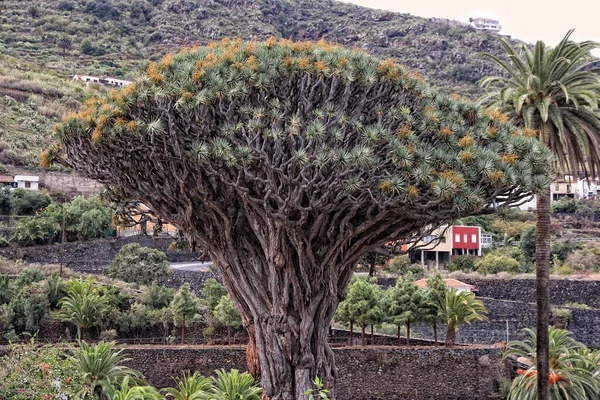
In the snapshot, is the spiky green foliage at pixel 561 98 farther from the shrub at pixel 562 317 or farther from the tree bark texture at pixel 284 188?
the shrub at pixel 562 317

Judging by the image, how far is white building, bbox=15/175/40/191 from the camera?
4334 cm

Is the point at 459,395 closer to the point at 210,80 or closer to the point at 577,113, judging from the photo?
the point at 577,113

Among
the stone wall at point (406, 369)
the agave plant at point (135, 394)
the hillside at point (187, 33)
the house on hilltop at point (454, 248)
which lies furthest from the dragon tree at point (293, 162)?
the hillside at point (187, 33)

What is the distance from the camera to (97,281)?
2800cm

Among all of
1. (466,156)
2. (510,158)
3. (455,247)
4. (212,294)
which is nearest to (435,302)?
(212,294)

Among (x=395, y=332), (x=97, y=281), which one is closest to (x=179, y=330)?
(x=97, y=281)

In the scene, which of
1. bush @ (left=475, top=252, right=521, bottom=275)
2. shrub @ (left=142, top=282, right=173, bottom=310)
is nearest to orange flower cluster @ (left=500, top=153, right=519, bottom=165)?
shrub @ (left=142, top=282, right=173, bottom=310)

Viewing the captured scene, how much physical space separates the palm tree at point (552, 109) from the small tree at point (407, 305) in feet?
30.3

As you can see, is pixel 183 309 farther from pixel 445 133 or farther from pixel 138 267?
pixel 445 133

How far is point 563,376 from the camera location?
54.0 feet

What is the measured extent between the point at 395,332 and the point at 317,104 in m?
16.3

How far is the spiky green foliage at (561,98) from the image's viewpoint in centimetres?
1291

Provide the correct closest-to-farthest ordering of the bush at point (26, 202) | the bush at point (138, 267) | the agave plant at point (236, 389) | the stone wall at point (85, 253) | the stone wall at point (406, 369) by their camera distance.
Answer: the agave plant at point (236, 389) < the stone wall at point (406, 369) < the bush at point (138, 267) < the stone wall at point (85, 253) < the bush at point (26, 202)

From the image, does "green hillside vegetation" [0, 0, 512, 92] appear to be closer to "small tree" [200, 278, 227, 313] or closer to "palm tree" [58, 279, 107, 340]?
"small tree" [200, 278, 227, 313]
